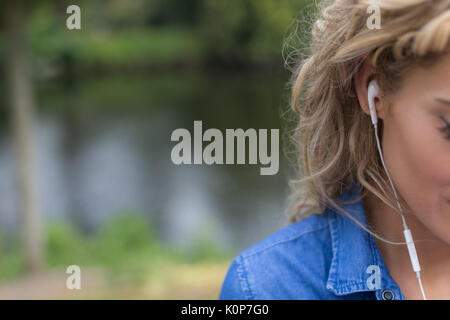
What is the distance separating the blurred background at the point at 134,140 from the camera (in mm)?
5133

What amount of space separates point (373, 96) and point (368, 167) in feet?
0.53

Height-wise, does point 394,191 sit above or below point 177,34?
below

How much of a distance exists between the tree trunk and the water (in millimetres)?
2064

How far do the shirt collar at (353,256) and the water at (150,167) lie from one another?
3306 mm

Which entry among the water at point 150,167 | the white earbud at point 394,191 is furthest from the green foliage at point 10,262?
the white earbud at point 394,191

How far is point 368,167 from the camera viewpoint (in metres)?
1.28

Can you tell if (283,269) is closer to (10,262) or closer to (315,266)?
(315,266)

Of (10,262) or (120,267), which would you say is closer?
(120,267)

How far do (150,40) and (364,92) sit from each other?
66.3ft

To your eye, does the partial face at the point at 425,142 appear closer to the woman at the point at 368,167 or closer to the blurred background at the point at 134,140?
the woman at the point at 368,167

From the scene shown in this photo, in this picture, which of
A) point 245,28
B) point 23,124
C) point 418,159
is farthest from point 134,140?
point 418,159

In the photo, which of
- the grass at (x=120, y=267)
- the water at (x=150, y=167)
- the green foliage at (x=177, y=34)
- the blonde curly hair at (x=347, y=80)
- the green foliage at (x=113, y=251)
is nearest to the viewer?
the blonde curly hair at (x=347, y=80)

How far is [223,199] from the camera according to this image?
910cm
